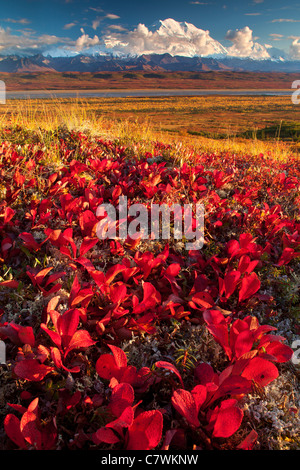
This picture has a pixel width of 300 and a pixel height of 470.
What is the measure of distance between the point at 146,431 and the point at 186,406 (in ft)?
0.71

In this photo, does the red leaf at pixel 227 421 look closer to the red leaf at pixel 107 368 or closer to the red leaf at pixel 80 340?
the red leaf at pixel 107 368

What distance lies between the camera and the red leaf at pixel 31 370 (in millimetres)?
1400

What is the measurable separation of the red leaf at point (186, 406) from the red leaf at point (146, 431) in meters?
→ 0.13

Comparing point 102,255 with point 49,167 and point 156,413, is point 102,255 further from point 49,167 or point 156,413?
point 49,167

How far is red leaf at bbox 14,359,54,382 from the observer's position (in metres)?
1.40

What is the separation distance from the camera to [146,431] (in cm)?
112

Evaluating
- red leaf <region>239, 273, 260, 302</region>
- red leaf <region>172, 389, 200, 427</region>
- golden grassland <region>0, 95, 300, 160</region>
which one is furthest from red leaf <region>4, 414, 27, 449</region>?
golden grassland <region>0, 95, 300, 160</region>

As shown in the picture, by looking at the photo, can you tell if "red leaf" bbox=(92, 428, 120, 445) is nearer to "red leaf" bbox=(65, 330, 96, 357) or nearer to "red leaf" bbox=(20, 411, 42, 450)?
"red leaf" bbox=(20, 411, 42, 450)

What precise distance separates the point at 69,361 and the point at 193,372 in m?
0.70

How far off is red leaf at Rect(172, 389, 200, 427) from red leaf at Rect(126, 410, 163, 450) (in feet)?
0.44

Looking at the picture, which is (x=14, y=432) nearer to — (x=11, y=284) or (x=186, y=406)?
(x=186, y=406)

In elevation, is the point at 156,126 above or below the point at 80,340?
above

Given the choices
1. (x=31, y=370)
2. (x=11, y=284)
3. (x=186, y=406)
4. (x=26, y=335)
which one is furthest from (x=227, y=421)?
(x=11, y=284)

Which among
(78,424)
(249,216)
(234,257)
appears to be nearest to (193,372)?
(78,424)
